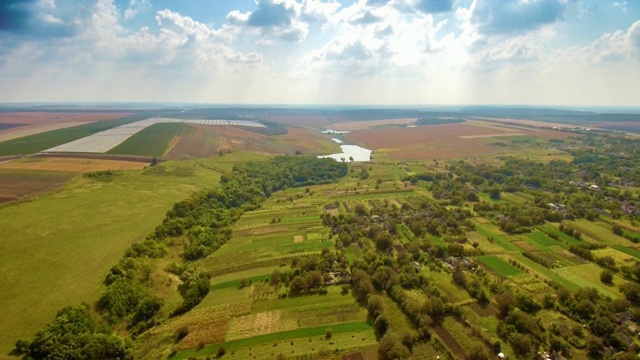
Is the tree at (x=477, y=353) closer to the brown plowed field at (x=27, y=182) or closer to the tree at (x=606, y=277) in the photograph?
the tree at (x=606, y=277)

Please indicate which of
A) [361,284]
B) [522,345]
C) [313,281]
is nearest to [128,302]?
[313,281]

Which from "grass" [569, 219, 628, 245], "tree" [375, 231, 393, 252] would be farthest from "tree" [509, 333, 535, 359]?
"grass" [569, 219, 628, 245]

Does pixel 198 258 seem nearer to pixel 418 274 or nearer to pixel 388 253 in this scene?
pixel 388 253

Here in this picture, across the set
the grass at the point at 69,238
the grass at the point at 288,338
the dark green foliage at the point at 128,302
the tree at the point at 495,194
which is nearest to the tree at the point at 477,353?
the grass at the point at 288,338

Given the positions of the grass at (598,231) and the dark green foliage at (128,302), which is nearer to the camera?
the dark green foliage at (128,302)

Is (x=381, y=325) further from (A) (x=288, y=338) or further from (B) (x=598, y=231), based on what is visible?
(B) (x=598, y=231)
